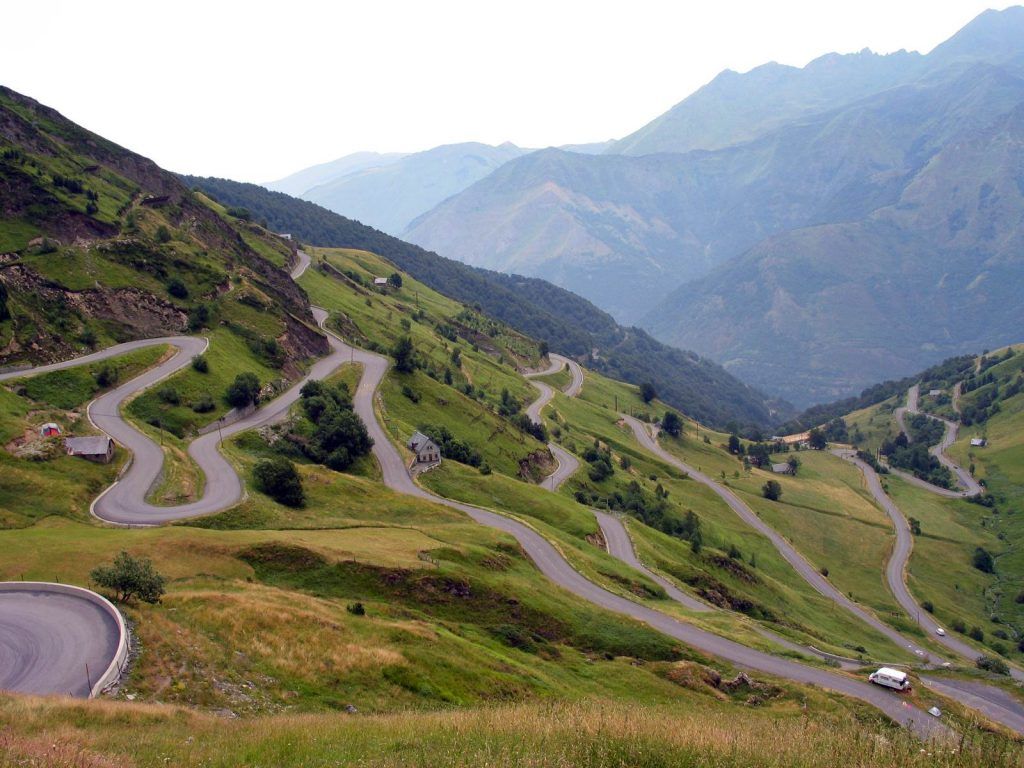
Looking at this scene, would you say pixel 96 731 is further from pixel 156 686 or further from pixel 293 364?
pixel 293 364

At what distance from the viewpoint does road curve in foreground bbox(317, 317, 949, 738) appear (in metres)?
51.6

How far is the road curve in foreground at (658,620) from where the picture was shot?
51562 millimetres

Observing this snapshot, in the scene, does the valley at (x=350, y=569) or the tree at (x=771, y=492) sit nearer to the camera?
the valley at (x=350, y=569)

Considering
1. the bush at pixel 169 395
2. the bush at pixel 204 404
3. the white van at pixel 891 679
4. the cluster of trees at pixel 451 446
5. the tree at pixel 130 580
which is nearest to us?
the tree at pixel 130 580

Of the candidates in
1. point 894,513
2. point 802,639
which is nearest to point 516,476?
point 802,639

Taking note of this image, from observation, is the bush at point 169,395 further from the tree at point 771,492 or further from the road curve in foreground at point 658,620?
the tree at point 771,492

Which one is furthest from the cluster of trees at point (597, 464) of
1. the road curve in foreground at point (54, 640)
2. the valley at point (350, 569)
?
the road curve in foreground at point (54, 640)

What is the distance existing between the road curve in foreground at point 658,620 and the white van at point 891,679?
68 cm

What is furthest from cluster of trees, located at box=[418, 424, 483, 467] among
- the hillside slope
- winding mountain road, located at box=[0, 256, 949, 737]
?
the hillside slope

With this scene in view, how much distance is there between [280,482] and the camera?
65062mm

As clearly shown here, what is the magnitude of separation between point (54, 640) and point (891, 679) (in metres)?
61.1

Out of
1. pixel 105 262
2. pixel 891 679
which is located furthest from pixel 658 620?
pixel 105 262

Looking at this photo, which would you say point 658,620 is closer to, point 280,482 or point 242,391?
point 280,482

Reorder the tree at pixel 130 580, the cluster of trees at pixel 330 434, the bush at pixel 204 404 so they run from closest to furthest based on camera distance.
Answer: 1. the tree at pixel 130 580
2. the bush at pixel 204 404
3. the cluster of trees at pixel 330 434
